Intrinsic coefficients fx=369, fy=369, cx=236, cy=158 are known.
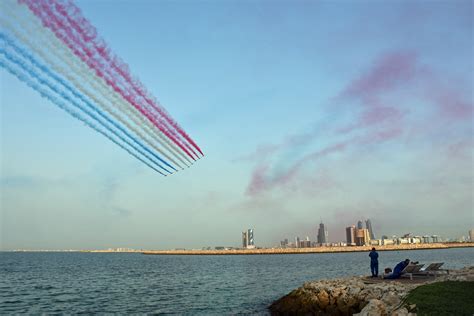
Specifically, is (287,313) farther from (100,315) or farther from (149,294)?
(149,294)

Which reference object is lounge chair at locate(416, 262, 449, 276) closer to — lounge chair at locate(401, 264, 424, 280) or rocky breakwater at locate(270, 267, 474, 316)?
lounge chair at locate(401, 264, 424, 280)

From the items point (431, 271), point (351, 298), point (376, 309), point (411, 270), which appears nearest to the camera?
point (376, 309)

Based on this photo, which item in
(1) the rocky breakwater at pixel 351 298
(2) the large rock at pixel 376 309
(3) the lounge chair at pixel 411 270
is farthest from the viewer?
(3) the lounge chair at pixel 411 270

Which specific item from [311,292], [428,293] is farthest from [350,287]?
[428,293]

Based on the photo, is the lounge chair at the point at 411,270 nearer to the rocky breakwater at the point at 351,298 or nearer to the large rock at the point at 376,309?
the rocky breakwater at the point at 351,298

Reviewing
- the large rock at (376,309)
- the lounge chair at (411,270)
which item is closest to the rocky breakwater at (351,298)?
the large rock at (376,309)

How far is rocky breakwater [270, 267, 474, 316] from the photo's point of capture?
1845 centimetres

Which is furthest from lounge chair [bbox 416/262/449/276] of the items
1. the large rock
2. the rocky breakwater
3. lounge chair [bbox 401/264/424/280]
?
the large rock

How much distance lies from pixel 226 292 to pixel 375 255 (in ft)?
63.9

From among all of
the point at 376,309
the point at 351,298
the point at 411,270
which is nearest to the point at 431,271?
the point at 411,270

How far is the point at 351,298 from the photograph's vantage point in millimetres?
23125

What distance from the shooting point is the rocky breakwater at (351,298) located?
1845cm

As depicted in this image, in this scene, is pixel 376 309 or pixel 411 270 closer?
pixel 376 309

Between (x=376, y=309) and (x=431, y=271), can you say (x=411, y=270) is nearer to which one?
(x=431, y=271)
